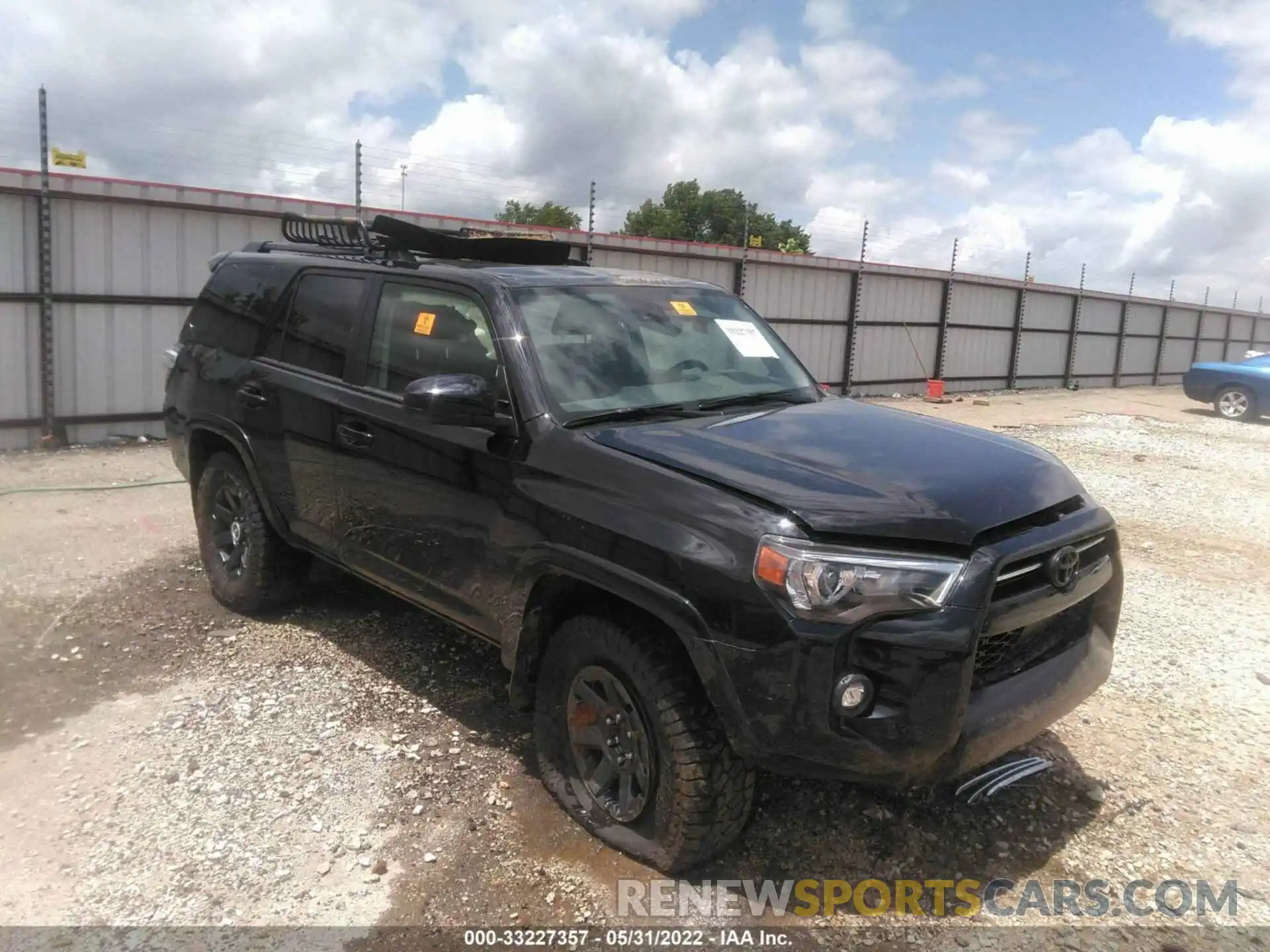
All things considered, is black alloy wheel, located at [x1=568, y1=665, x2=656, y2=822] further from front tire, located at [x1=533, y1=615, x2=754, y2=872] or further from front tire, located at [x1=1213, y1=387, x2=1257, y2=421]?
front tire, located at [x1=1213, y1=387, x2=1257, y2=421]

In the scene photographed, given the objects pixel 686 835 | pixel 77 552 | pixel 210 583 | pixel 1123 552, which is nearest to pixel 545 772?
pixel 686 835

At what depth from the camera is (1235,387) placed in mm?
17922

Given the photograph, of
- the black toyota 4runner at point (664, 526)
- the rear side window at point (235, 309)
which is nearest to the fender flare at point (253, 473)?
the black toyota 4runner at point (664, 526)

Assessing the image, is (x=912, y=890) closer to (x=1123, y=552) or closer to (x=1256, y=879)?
(x=1256, y=879)

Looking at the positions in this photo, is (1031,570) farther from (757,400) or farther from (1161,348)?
(1161,348)

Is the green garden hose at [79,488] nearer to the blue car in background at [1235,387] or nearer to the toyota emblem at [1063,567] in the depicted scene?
the toyota emblem at [1063,567]

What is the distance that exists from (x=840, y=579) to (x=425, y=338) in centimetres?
208

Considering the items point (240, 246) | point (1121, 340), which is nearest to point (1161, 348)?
point (1121, 340)

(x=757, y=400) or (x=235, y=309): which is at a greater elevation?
(x=235, y=309)

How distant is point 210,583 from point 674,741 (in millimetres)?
3514

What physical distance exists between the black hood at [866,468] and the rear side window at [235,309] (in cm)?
245

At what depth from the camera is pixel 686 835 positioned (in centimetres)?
281

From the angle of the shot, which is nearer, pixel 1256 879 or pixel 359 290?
pixel 1256 879

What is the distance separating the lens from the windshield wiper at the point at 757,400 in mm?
3572
